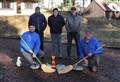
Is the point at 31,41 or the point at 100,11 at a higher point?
the point at 31,41

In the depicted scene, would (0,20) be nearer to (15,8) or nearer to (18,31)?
(18,31)

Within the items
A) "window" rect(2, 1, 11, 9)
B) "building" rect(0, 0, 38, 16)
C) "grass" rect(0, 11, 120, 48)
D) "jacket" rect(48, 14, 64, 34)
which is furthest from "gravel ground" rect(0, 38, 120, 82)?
"window" rect(2, 1, 11, 9)

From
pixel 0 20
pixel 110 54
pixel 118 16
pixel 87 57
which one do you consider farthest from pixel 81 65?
pixel 118 16

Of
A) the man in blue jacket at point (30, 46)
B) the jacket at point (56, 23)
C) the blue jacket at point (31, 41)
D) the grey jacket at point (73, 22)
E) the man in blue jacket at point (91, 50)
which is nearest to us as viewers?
the man in blue jacket at point (91, 50)

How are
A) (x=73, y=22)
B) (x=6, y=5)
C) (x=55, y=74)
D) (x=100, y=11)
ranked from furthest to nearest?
1. (x=100, y=11)
2. (x=6, y=5)
3. (x=73, y=22)
4. (x=55, y=74)

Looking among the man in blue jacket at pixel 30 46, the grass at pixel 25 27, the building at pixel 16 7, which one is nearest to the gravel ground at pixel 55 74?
the man in blue jacket at pixel 30 46

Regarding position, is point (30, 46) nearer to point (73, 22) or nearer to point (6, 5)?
point (73, 22)

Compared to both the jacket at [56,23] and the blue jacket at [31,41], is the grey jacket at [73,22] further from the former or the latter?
the blue jacket at [31,41]

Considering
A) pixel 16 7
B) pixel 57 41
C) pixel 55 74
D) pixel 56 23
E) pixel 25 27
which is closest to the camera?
pixel 55 74

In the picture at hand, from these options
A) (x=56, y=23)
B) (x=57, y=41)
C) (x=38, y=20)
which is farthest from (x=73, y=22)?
(x=38, y=20)

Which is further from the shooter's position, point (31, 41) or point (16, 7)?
point (16, 7)

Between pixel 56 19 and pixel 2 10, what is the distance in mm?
30209

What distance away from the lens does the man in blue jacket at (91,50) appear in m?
10.0

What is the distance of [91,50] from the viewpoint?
10.1 metres
